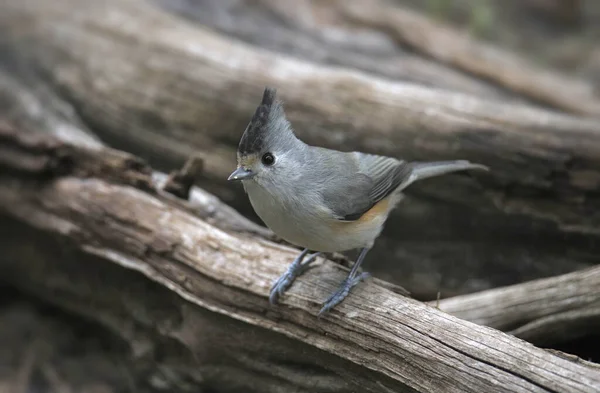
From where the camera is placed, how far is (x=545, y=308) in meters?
2.94

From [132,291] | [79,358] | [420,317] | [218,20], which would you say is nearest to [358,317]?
[420,317]

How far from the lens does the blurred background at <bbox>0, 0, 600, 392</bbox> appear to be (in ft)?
12.7

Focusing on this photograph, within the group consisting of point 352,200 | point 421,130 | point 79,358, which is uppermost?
point 421,130

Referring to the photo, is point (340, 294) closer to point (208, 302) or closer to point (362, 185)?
point (362, 185)

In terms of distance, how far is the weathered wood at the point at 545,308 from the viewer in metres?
2.82

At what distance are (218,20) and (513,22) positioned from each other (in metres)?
4.39

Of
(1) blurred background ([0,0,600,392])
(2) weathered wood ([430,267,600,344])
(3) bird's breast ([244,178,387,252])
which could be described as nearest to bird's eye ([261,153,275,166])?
(3) bird's breast ([244,178,387,252])

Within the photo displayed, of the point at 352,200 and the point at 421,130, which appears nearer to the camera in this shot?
the point at 352,200

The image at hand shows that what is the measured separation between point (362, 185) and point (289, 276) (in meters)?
0.61

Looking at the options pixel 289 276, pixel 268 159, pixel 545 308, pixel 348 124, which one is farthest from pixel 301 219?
pixel 348 124

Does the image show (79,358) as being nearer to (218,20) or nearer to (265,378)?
(265,378)

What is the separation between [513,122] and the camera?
3.99m

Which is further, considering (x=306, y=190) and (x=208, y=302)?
(x=208, y=302)

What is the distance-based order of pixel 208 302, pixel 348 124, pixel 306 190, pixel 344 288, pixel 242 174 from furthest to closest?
pixel 348 124 → pixel 208 302 → pixel 344 288 → pixel 306 190 → pixel 242 174
